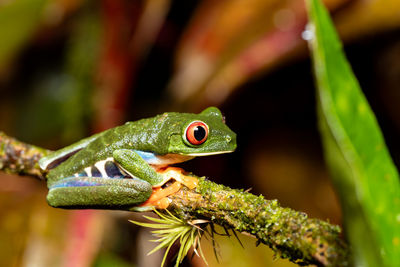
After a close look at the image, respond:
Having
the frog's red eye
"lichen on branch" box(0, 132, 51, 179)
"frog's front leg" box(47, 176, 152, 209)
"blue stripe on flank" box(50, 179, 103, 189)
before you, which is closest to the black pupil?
the frog's red eye

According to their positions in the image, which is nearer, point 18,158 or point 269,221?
point 269,221

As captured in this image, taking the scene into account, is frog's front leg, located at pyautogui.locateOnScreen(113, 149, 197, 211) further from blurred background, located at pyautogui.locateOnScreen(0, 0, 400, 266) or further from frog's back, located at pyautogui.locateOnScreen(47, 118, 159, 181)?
blurred background, located at pyautogui.locateOnScreen(0, 0, 400, 266)

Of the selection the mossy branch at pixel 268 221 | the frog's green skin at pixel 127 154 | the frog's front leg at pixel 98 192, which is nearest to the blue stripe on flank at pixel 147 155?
the frog's green skin at pixel 127 154

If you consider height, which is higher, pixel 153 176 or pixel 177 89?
pixel 177 89

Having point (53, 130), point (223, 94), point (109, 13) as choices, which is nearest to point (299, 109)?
point (223, 94)

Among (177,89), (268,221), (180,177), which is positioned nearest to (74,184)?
(180,177)

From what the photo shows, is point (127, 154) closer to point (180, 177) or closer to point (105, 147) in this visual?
point (105, 147)

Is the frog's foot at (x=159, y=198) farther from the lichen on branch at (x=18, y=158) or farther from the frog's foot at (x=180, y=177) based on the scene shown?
the lichen on branch at (x=18, y=158)
